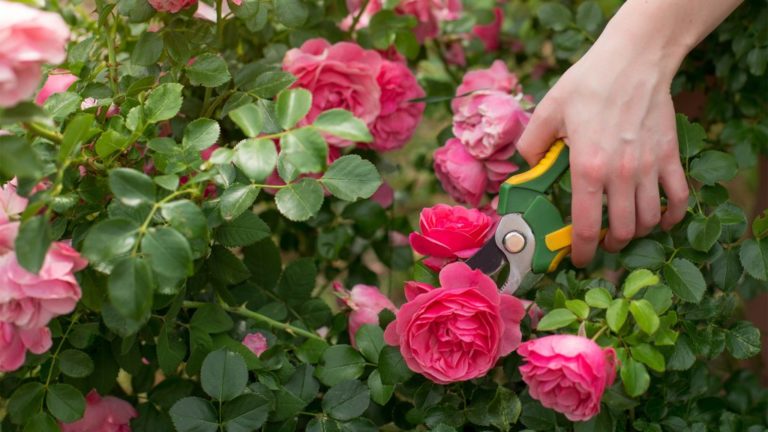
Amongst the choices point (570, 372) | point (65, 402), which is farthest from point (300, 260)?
point (570, 372)

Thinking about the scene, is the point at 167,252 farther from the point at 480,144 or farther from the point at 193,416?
the point at 480,144

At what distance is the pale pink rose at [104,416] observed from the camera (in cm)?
111

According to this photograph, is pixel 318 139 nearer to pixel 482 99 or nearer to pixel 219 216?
pixel 219 216

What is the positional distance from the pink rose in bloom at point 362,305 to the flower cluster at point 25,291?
402mm

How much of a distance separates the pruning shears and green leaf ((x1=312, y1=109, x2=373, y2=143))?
0.80ft

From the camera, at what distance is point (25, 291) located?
827 millimetres

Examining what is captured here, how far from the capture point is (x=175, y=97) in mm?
994

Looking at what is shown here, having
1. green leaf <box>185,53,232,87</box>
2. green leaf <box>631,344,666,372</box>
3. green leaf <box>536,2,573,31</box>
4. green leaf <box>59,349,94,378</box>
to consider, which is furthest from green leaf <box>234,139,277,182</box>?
green leaf <box>536,2,573,31</box>

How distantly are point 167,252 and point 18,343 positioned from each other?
8.4 inches

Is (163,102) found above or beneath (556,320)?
above

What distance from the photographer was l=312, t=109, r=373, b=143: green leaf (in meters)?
0.84

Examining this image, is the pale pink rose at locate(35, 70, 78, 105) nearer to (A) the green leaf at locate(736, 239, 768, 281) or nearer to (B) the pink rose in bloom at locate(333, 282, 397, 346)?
(B) the pink rose in bloom at locate(333, 282, 397, 346)

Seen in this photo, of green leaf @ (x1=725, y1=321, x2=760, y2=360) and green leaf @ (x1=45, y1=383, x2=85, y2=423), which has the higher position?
green leaf @ (x1=725, y1=321, x2=760, y2=360)

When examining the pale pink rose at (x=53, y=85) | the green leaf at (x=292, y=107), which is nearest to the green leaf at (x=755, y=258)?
the green leaf at (x=292, y=107)
